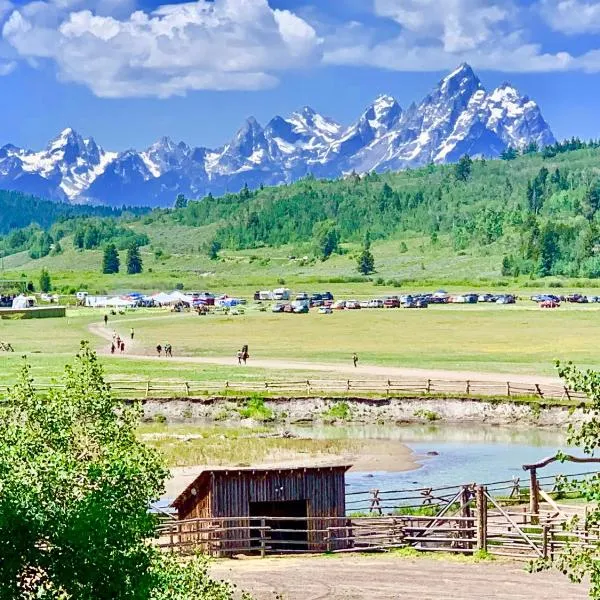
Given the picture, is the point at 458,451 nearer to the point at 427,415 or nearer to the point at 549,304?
the point at 427,415

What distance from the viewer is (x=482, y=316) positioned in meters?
153

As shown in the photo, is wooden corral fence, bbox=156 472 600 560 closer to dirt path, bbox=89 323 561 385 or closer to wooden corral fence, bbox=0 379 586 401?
wooden corral fence, bbox=0 379 586 401

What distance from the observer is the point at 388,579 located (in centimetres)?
3919

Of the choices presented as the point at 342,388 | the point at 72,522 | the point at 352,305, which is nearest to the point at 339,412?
the point at 342,388

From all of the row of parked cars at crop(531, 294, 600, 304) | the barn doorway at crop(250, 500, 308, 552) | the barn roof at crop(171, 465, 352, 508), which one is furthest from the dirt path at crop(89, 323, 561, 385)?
the row of parked cars at crop(531, 294, 600, 304)

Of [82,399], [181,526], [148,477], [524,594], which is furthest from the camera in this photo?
[181,526]

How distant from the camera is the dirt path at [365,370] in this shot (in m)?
86.2

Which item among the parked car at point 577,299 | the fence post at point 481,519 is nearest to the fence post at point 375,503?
the fence post at point 481,519

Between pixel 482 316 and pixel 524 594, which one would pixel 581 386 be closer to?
pixel 524 594

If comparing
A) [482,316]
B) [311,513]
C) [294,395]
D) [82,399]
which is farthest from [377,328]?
[82,399]

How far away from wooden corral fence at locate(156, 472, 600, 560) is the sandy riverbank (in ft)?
42.6

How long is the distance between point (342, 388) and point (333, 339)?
43.4 m

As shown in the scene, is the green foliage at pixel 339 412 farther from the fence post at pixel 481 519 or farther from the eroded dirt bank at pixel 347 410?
the fence post at pixel 481 519

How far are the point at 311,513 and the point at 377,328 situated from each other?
95.5m
